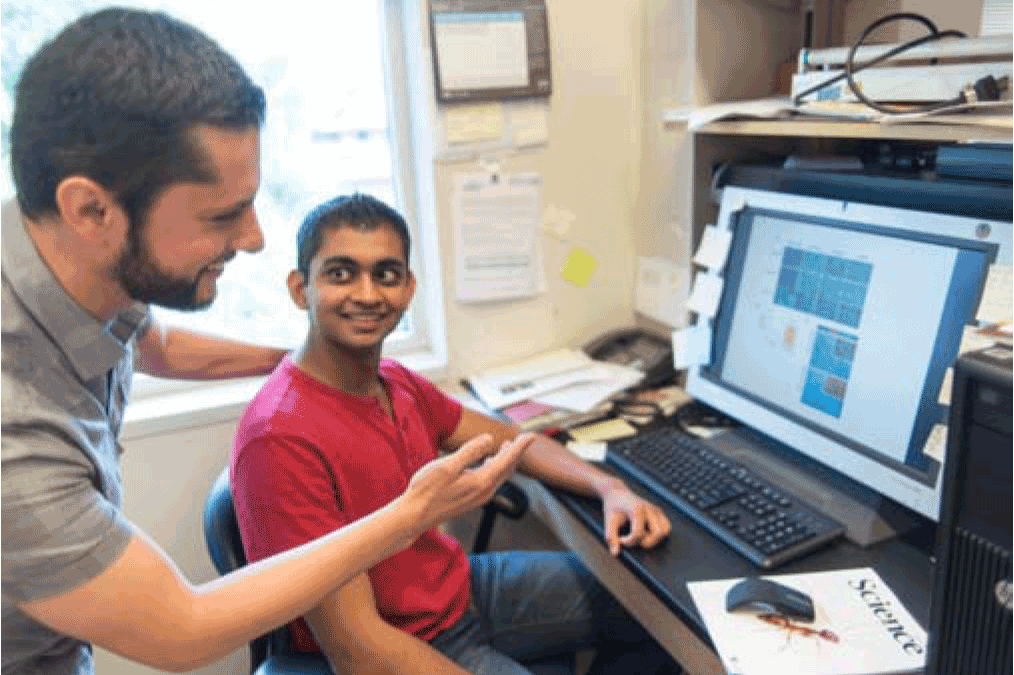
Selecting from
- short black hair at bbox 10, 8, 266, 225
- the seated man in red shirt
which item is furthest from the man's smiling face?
short black hair at bbox 10, 8, 266, 225

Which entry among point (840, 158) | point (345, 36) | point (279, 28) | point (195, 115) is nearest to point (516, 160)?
point (345, 36)

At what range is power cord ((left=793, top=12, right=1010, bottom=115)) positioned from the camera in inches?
41.0

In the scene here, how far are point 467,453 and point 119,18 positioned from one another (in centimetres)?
68

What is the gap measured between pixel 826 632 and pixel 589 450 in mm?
656

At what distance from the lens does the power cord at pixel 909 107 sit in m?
1.04

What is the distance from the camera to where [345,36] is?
1812 mm

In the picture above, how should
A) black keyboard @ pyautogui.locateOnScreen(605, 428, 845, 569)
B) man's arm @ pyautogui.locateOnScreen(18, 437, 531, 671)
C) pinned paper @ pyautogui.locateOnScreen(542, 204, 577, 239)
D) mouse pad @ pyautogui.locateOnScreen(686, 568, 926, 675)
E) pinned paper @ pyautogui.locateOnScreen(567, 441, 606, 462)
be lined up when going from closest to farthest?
man's arm @ pyautogui.locateOnScreen(18, 437, 531, 671) → mouse pad @ pyautogui.locateOnScreen(686, 568, 926, 675) → black keyboard @ pyautogui.locateOnScreen(605, 428, 845, 569) → pinned paper @ pyautogui.locateOnScreen(567, 441, 606, 462) → pinned paper @ pyautogui.locateOnScreen(542, 204, 577, 239)

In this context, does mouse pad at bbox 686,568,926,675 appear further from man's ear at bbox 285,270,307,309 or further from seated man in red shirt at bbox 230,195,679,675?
man's ear at bbox 285,270,307,309

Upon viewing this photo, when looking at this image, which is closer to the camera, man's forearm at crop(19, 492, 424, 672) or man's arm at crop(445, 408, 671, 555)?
man's forearm at crop(19, 492, 424, 672)

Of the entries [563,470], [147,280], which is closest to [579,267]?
[563,470]

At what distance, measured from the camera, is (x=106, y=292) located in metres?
0.93

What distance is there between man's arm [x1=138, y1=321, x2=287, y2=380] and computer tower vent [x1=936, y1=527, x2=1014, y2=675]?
3.86 ft

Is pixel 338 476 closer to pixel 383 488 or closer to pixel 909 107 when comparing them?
pixel 383 488

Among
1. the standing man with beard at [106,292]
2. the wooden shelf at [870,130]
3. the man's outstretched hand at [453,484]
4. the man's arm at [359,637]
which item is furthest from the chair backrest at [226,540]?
the wooden shelf at [870,130]
